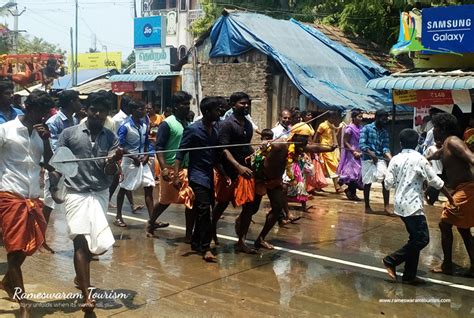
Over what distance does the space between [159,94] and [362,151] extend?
1491 cm

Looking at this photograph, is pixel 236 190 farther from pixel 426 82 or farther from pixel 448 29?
pixel 448 29

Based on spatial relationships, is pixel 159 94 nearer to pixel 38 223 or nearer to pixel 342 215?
pixel 342 215

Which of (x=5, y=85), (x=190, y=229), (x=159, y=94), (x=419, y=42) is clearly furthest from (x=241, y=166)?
(x=159, y=94)

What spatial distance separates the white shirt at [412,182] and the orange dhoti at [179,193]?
88.5 inches

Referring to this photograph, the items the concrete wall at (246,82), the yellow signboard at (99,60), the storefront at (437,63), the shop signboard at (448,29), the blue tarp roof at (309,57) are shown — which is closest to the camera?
the storefront at (437,63)

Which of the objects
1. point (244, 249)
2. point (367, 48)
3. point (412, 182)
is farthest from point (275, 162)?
point (367, 48)

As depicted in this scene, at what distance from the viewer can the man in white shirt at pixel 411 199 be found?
5398 mm

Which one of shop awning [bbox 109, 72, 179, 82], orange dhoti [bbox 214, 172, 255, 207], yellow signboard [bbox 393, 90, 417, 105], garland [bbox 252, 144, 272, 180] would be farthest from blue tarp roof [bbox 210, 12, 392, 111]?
orange dhoti [bbox 214, 172, 255, 207]

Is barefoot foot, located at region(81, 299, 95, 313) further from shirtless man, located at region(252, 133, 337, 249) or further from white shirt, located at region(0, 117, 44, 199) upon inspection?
shirtless man, located at region(252, 133, 337, 249)

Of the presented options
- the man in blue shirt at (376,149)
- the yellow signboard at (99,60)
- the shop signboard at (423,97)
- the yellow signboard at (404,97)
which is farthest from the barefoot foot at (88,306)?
the yellow signboard at (99,60)

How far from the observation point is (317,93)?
14992 mm

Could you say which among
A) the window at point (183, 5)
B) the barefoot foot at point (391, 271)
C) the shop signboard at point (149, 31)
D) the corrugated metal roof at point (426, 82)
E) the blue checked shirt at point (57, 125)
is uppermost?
the window at point (183, 5)

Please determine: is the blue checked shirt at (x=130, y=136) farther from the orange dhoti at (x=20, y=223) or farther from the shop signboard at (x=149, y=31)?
the shop signboard at (x=149, y=31)

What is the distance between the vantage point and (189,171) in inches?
247
